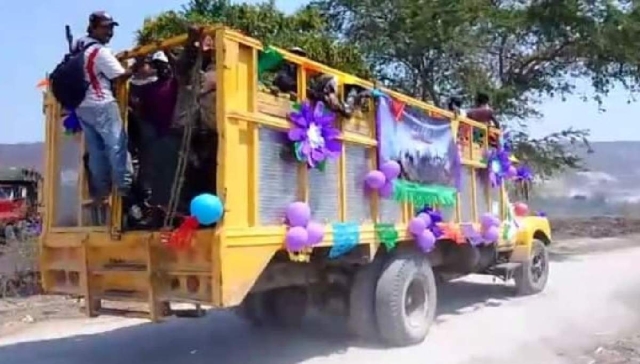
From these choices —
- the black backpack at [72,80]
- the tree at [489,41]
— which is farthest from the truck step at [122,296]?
the tree at [489,41]

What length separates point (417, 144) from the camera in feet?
26.5

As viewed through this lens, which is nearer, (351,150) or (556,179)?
(351,150)

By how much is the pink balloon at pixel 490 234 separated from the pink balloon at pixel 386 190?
2.32 metres

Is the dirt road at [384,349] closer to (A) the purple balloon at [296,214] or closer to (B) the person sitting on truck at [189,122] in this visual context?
(A) the purple balloon at [296,214]

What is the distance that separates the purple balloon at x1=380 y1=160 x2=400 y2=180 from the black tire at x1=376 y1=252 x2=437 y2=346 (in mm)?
845

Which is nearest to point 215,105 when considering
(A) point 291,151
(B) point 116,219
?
(A) point 291,151

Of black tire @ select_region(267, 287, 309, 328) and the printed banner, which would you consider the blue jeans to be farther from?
black tire @ select_region(267, 287, 309, 328)

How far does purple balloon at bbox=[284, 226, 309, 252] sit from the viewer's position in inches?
246

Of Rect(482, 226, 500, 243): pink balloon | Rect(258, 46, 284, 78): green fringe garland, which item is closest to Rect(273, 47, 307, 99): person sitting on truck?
Rect(258, 46, 284, 78): green fringe garland

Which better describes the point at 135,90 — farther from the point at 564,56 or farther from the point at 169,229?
the point at 564,56

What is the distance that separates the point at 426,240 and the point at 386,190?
78 centimetres

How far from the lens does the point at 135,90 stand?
663 cm

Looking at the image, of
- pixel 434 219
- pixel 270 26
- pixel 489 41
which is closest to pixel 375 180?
pixel 434 219

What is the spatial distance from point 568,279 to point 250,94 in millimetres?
8334
